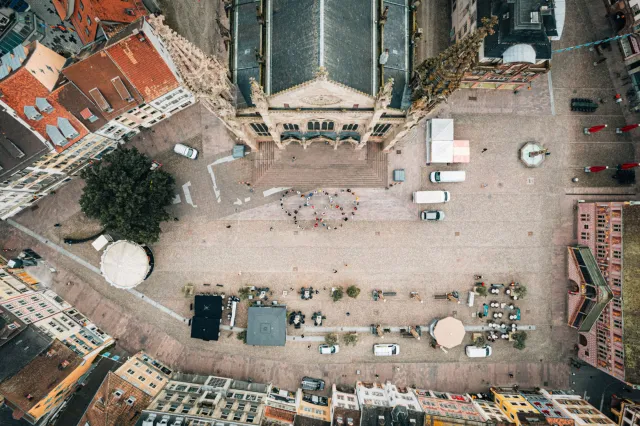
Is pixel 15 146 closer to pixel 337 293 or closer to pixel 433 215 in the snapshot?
pixel 337 293

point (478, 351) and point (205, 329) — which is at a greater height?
point (205, 329)

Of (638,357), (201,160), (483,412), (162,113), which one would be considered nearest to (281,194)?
(201,160)

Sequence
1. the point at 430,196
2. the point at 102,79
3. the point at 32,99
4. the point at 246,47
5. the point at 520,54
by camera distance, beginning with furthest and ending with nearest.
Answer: the point at 430,196 < the point at 520,54 < the point at 102,79 < the point at 32,99 < the point at 246,47

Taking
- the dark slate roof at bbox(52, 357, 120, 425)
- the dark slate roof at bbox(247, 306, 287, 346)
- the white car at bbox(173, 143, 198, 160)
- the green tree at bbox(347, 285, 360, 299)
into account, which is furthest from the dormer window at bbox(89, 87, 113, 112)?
the green tree at bbox(347, 285, 360, 299)

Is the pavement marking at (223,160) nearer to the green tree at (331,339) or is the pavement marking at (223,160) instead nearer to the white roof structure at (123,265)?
the white roof structure at (123,265)

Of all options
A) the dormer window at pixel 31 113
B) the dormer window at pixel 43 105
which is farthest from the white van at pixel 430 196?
the dormer window at pixel 31 113

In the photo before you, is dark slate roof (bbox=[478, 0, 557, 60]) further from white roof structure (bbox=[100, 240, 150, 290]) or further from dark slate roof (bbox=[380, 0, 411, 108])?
white roof structure (bbox=[100, 240, 150, 290])

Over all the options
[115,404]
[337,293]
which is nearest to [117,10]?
[337,293]
